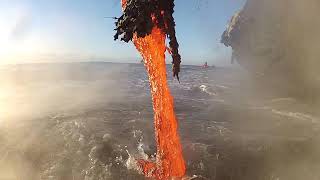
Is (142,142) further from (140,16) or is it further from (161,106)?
(140,16)

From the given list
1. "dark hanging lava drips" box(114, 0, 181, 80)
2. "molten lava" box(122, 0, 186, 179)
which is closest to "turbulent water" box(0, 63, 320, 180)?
"molten lava" box(122, 0, 186, 179)

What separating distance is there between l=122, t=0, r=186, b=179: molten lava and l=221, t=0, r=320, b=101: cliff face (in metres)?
29.0

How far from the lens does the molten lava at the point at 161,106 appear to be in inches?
404

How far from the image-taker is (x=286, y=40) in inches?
1601

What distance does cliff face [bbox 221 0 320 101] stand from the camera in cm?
3678

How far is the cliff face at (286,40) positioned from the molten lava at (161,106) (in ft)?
95.1

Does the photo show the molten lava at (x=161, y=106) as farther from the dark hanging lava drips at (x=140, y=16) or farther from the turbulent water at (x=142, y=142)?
the turbulent water at (x=142, y=142)

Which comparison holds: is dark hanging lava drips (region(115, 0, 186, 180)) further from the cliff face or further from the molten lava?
the cliff face

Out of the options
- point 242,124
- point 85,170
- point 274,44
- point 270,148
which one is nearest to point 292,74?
point 274,44

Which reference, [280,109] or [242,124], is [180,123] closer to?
[242,124]

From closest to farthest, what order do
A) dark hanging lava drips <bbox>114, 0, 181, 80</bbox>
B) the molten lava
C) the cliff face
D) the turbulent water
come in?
dark hanging lava drips <bbox>114, 0, 181, 80</bbox>, the molten lava, the turbulent water, the cliff face

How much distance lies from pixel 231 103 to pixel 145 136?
64.2 ft

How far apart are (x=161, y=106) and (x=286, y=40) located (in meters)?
33.7

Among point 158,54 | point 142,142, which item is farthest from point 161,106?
point 142,142
